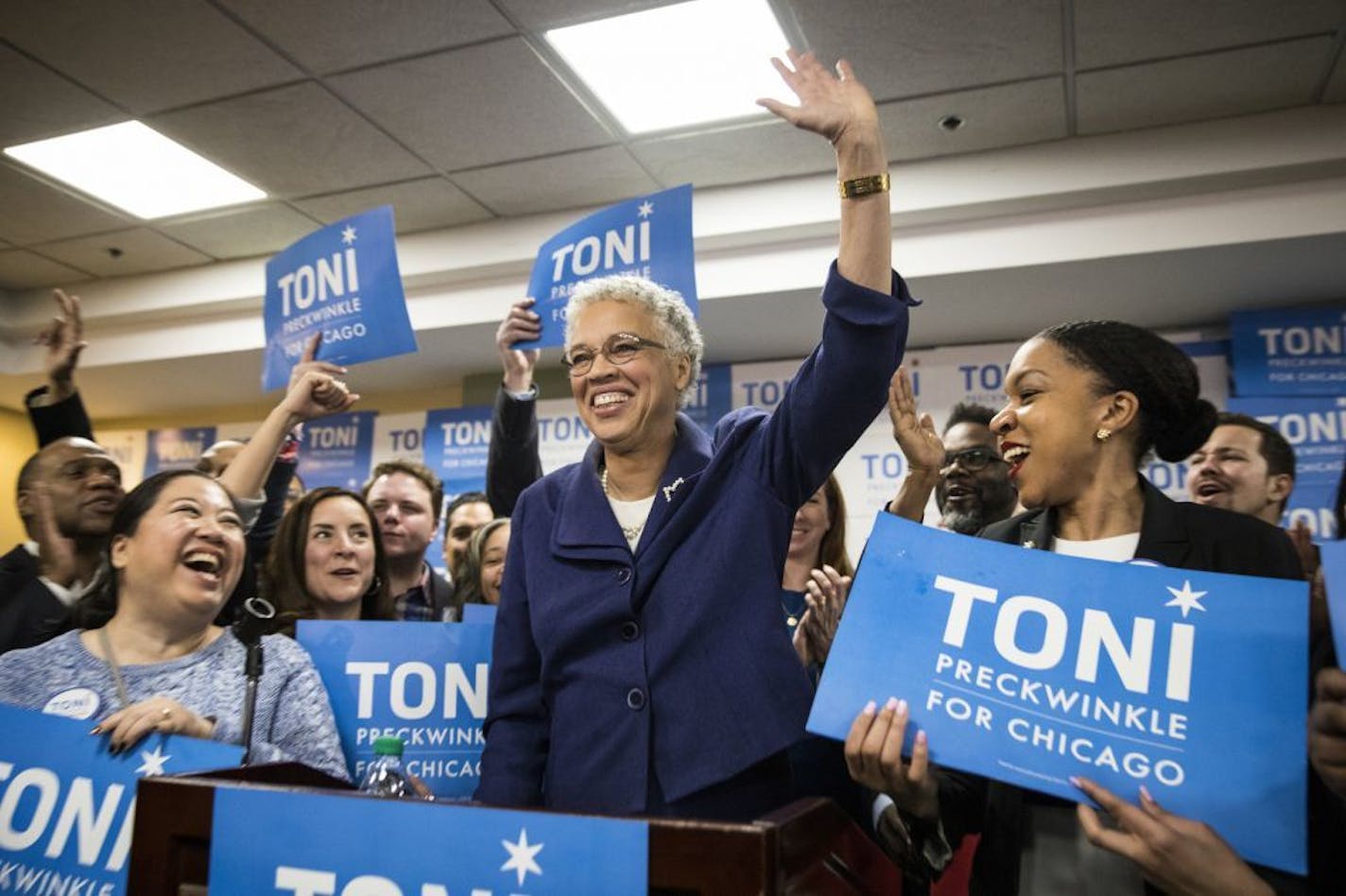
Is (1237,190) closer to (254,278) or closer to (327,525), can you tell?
(327,525)

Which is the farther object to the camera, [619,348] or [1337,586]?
[619,348]

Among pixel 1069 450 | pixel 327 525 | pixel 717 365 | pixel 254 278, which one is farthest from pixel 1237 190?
pixel 254 278

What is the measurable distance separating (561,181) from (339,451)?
3131 mm

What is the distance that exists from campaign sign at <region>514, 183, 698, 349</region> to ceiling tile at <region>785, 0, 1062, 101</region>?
1.39 metres

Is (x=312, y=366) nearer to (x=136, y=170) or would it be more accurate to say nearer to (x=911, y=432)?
(x=911, y=432)

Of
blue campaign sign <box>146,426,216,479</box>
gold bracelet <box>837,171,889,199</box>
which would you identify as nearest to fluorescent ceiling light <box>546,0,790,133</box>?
gold bracelet <box>837,171,889,199</box>

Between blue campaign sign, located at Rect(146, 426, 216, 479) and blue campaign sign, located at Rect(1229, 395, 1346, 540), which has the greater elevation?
blue campaign sign, located at Rect(146, 426, 216, 479)

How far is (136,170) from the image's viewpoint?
15.4ft

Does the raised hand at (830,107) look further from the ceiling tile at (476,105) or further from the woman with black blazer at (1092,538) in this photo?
the ceiling tile at (476,105)

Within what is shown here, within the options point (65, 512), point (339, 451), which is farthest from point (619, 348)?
point (339, 451)

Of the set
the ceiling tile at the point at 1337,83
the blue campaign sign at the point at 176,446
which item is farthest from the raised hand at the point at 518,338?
the blue campaign sign at the point at 176,446

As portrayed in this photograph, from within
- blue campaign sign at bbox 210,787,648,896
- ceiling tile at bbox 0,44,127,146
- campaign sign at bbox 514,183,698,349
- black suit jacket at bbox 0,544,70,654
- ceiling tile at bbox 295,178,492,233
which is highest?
ceiling tile at bbox 0,44,127,146

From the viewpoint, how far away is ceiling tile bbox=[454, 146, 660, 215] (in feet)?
14.8

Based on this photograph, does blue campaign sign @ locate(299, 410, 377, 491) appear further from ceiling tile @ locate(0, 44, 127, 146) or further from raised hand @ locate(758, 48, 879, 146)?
raised hand @ locate(758, 48, 879, 146)
